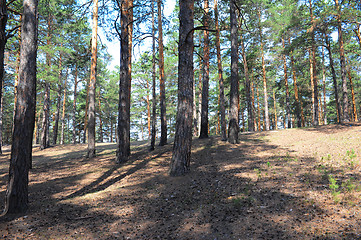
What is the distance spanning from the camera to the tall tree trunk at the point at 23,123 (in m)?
5.02

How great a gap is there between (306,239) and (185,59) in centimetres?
609

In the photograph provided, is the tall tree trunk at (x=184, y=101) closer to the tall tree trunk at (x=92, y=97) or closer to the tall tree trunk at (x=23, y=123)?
the tall tree trunk at (x=23, y=123)

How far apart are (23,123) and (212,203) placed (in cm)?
540

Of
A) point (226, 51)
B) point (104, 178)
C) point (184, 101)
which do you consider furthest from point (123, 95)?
point (226, 51)

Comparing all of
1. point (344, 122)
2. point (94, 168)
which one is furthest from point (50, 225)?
point (344, 122)

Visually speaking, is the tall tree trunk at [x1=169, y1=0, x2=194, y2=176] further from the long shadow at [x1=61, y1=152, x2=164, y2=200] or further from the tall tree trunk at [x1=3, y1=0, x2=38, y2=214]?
the tall tree trunk at [x1=3, y1=0, x2=38, y2=214]

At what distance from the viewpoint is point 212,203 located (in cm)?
519

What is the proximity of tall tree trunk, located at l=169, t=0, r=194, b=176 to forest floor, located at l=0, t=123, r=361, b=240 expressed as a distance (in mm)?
597

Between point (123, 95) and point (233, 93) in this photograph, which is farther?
point (233, 93)

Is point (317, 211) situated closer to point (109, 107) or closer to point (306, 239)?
point (306, 239)

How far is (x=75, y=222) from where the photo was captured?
4.68 meters

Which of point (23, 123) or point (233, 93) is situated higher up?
point (233, 93)

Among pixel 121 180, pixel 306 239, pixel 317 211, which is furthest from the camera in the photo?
pixel 121 180

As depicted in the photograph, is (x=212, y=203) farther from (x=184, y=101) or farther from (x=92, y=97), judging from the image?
(x=92, y=97)
